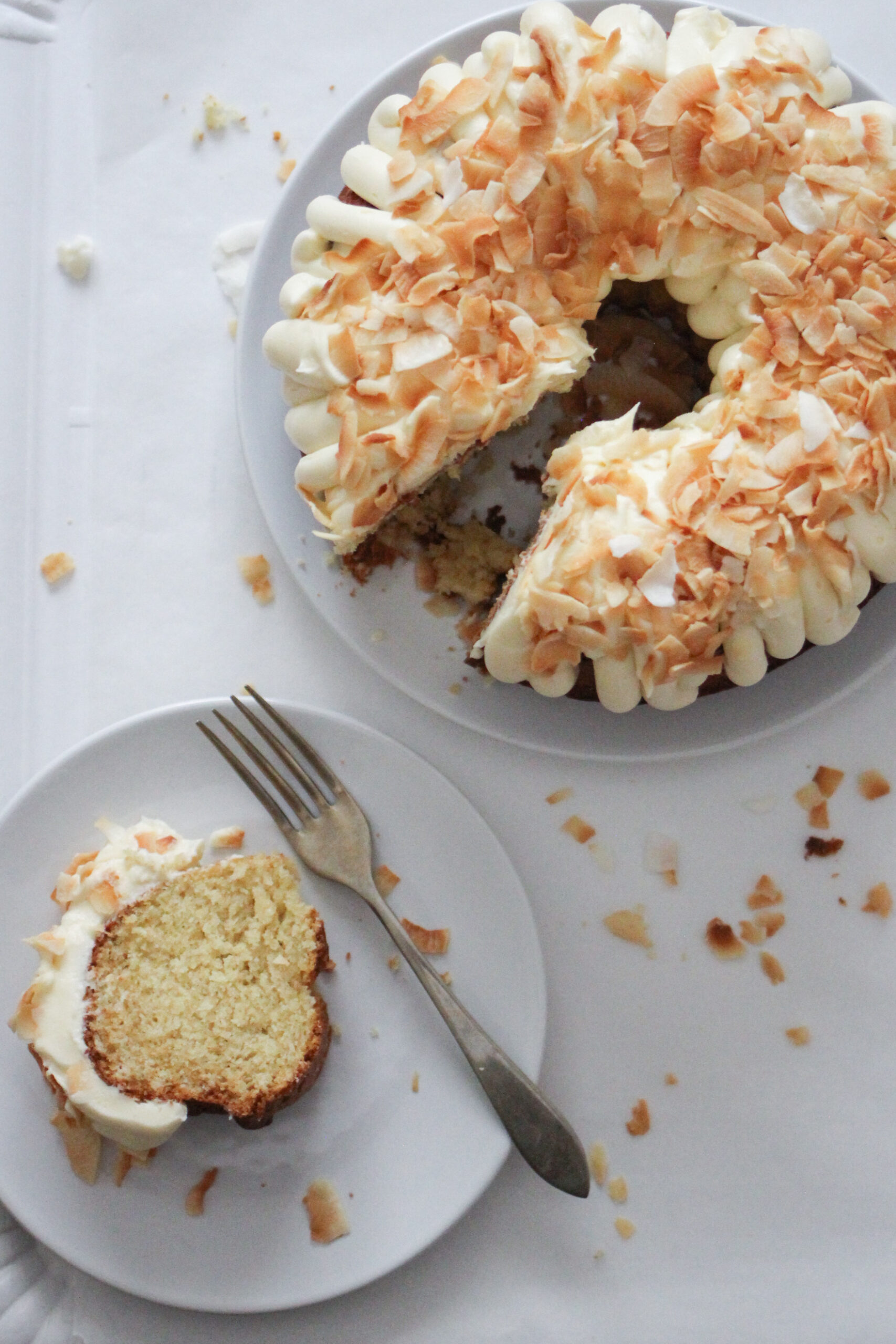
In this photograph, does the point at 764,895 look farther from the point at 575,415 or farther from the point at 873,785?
the point at 575,415

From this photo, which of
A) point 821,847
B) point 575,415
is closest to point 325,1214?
point 821,847

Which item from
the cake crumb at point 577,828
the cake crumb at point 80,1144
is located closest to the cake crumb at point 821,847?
the cake crumb at point 577,828

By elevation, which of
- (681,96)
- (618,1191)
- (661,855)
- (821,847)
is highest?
(681,96)

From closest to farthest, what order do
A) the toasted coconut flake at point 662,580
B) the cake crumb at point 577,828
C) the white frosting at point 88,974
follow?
the toasted coconut flake at point 662,580, the white frosting at point 88,974, the cake crumb at point 577,828

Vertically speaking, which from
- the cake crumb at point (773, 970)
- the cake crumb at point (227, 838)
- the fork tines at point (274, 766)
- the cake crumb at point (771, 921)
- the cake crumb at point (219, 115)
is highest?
the cake crumb at point (219, 115)

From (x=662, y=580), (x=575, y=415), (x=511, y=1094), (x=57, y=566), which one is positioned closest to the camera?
(x=662, y=580)

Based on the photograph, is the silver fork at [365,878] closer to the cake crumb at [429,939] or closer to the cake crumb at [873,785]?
the cake crumb at [429,939]

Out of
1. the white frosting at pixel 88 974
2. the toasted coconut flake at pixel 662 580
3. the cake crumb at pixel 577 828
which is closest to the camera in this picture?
the toasted coconut flake at pixel 662 580
